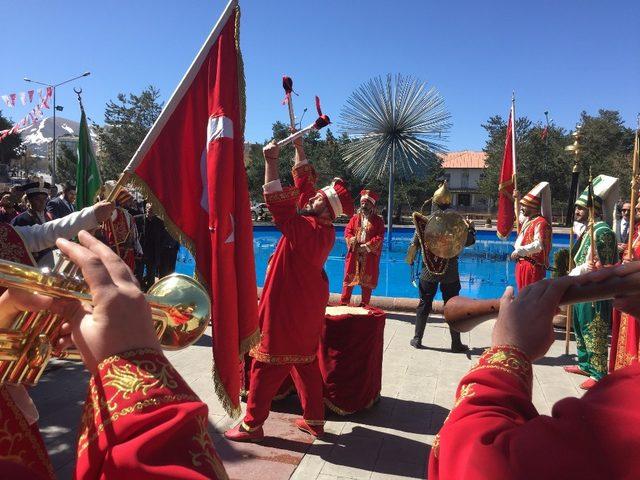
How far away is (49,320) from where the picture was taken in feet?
3.81

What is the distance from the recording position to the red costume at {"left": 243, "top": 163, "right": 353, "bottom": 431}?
3.50m

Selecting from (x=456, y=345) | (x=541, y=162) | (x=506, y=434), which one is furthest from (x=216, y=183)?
(x=541, y=162)

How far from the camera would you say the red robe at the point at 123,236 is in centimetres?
714

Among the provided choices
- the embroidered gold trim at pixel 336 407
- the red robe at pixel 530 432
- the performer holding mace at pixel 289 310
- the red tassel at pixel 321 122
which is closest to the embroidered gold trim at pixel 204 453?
the red robe at pixel 530 432

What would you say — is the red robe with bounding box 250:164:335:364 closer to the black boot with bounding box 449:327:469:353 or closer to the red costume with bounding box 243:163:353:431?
the red costume with bounding box 243:163:353:431

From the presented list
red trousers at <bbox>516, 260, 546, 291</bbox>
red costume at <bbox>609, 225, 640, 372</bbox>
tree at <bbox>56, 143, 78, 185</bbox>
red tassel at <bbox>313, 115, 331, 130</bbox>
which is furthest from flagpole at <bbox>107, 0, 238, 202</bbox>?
tree at <bbox>56, 143, 78, 185</bbox>

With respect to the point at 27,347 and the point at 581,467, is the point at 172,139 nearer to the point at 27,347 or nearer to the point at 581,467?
the point at 27,347

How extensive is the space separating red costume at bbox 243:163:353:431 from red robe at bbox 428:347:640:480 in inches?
103

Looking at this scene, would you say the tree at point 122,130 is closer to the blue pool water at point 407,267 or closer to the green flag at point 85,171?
the blue pool water at point 407,267

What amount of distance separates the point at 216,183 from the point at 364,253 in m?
5.63

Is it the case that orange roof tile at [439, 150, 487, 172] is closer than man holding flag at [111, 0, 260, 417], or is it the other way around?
man holding flag at [111, 0, 260, 417]

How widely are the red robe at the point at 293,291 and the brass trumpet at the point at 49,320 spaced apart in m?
2.02

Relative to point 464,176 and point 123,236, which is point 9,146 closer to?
point 123,236

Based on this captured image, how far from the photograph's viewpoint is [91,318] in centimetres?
85
